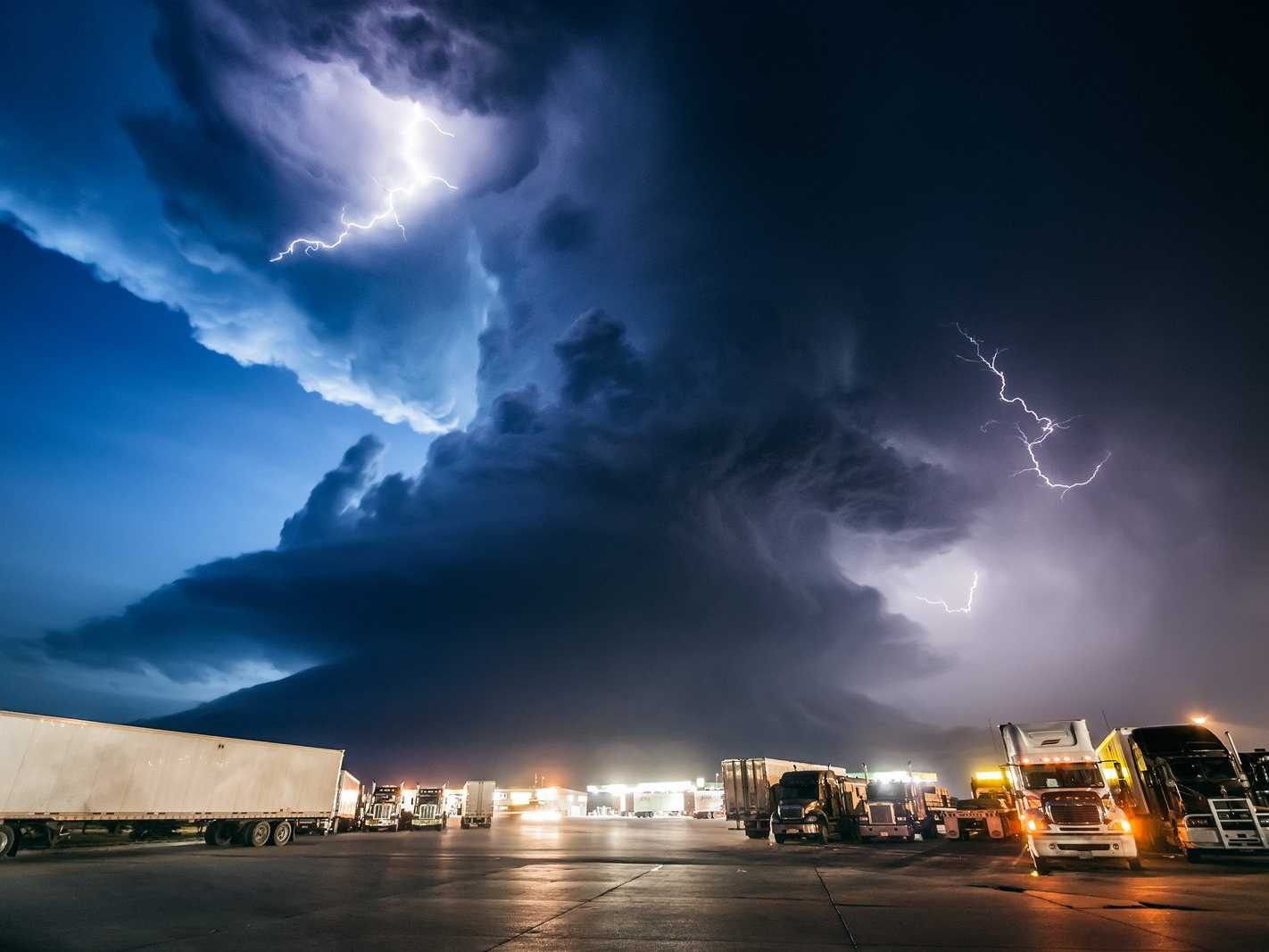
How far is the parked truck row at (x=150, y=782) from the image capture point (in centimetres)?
1881

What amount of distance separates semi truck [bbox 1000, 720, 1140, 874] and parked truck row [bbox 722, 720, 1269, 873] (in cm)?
2

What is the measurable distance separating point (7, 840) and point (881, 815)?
3287 centimetres

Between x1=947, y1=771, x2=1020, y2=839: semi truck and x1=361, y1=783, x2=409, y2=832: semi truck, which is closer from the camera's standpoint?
x1=947, y1=771, x2=1020, y2=839: semi truck

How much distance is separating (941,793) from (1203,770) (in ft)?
107

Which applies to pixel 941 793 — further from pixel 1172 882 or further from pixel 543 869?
pixel 543 869

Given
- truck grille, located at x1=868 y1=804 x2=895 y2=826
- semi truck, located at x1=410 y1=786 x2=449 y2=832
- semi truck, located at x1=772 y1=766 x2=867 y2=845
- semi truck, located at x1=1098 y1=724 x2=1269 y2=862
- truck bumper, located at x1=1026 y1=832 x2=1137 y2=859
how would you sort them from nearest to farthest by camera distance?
truck bumper, located at x1=1026 y1=832 x2=1137 y2=859 < semi truck, located at x1=1098 y1=724 x2=1269 y2=862 < semi truck, located at x1=772 y1=766 x2=867 y2=845 < truck grille, located at x1=868 y1=804 x2=895 y2=826 < semi truck, located at x1=410 y1=786 x2=449 y2=832

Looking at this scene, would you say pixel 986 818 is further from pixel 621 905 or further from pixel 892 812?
pixel 621 905

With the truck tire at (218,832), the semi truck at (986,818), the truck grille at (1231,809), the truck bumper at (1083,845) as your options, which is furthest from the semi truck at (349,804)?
the truck grille at (1231,809)

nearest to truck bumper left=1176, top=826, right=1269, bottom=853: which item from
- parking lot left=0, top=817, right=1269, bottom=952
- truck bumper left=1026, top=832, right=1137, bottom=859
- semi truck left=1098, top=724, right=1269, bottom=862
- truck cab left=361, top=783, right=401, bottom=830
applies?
semi truck left=1098, top=724, right=1269, bottom=862

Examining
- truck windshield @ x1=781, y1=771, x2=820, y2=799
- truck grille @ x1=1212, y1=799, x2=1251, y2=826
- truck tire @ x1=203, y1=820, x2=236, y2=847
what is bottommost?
truck tire @ x1=203, y1=820, x2=236, y2=847

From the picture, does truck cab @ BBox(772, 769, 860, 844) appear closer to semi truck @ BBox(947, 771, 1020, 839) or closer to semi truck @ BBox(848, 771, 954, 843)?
semi truck @ BBox(848, 771, 954, 843)

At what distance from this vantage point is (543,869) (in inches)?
642

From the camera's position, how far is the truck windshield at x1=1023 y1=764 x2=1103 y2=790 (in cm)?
1645

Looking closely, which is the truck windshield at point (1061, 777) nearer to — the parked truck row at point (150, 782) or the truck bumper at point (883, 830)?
the truck bumper at point (883, 830)
